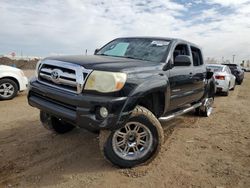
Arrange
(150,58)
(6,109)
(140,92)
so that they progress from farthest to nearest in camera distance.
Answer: (6,109) → (150,58) → (140,92)

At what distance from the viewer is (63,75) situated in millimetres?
3771

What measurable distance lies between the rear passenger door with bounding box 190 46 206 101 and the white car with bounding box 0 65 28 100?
5.63 m

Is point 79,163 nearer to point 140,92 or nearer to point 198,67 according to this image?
point 140,92

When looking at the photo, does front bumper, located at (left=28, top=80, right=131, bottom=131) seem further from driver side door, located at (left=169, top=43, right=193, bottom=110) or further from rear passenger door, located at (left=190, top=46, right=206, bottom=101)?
rear passenger door, located at (left=190, top=46, right=206, bottom=101)

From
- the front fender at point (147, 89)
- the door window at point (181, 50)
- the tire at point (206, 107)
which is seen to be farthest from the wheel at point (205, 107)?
the front fender at point (147, 89)

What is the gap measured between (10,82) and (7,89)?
0.78ft

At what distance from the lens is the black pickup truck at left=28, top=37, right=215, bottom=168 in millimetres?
3461

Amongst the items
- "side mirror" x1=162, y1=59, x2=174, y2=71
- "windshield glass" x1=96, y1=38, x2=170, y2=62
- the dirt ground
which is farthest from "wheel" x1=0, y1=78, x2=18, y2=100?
"side mirror" x1=162, y1=59, x2=174, y2=71

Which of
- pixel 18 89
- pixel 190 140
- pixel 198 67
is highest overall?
pixel 198 67

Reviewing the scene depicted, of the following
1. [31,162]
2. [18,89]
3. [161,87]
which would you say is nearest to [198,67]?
[161,87]

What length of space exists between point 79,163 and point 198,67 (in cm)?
356

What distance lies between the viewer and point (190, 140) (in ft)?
17.3

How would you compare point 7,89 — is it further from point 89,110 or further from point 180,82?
point 89,110

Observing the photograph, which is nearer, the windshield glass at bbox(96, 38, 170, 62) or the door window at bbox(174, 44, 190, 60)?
the windshield glass at bbox(96, 38, 170, 62)
